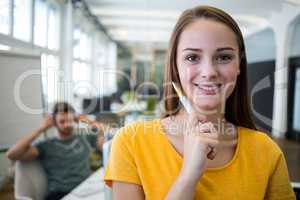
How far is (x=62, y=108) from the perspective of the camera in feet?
4.67

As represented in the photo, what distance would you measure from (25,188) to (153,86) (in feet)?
2.48

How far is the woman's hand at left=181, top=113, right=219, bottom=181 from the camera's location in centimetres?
59

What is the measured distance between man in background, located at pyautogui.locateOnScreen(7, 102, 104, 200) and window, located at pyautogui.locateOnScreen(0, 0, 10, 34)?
0.44 metres

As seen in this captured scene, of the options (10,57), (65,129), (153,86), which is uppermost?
(10,57)

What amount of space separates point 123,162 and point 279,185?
1.40 feet

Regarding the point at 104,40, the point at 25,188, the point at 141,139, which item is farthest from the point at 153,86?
the point at 25,188

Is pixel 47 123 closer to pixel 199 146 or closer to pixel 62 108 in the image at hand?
pixel 62 108

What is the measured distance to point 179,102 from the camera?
0.78 metres

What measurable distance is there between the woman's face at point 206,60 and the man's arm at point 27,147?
0.87 meters

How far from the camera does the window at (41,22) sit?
3.99ft

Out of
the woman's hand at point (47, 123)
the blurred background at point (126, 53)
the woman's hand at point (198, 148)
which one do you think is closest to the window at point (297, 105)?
the blurred background at point (126, 53)

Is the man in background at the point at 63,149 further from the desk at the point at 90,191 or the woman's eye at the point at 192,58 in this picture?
the woman's eye at the point at 192,58

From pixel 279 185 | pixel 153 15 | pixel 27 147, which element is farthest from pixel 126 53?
pixel 279 185

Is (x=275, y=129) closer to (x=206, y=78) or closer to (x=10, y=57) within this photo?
(x=206, y=78)
